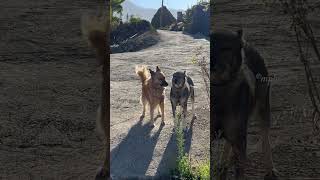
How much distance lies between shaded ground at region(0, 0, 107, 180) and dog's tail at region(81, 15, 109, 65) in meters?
0.07

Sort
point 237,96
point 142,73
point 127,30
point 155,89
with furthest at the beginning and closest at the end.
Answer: point 127,30 → point 142,73 → point 155,89 → point 237,96

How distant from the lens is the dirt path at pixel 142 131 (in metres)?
8.95

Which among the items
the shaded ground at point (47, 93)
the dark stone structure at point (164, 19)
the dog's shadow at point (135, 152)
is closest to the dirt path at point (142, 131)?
the dog's shadow at point (135, 152)

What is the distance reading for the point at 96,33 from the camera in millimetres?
4828

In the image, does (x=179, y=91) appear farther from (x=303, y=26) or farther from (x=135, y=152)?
(x=303, y=26)

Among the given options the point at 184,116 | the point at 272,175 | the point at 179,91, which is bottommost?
the point at 184,116

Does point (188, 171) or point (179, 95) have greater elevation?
point (179, 95)

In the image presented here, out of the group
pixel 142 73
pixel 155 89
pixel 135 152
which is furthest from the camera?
pixel 142 73

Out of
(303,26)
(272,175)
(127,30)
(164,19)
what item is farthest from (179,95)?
(164,19)

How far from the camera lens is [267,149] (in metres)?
4.67

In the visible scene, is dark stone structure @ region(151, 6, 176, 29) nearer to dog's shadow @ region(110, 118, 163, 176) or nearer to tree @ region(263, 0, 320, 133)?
dog's shadow @ region(110, 118, 163, 176)

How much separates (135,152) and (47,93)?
4798mm

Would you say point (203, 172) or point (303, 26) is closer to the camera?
point (303, 26)

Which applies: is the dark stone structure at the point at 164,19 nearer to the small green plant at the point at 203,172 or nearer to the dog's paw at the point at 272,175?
the small green plant at the point at 203,172
